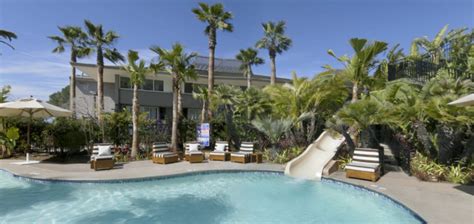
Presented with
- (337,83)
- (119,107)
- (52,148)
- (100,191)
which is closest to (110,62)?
(119,107)

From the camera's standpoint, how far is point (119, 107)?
80.2 ft

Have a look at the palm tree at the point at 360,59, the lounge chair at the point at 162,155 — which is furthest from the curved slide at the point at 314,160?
the lounge chair at the point at 162,155

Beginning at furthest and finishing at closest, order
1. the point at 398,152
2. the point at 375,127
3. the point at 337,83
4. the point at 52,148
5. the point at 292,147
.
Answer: the point at 337,83, the point at 52,148, the point at 292,147, the point at 375,127, the point at 398,152

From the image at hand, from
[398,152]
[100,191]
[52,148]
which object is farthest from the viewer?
[52,148]

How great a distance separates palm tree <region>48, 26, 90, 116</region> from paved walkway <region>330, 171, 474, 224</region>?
22.6 m

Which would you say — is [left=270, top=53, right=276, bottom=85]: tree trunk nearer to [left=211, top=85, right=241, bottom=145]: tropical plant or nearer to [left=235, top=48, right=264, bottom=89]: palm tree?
[left=235, top=48, right=264, bottom=89]: palm tree

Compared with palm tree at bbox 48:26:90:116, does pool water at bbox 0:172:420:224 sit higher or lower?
lower

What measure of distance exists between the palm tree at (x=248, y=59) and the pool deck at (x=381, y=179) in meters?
17.3

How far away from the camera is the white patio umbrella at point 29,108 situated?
12492 millimetres

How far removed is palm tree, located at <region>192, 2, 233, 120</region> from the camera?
1892 cm

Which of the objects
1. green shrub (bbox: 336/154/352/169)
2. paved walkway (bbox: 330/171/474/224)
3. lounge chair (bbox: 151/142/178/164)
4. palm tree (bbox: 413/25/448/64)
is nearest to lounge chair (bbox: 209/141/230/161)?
lounge chair (bbox: 151/142/178/164)

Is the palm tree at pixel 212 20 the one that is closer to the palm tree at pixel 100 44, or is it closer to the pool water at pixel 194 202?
the palm tree at pixel 100 44

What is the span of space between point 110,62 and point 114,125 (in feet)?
30.0

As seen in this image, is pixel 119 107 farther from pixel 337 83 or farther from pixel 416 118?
pixel 416 118
